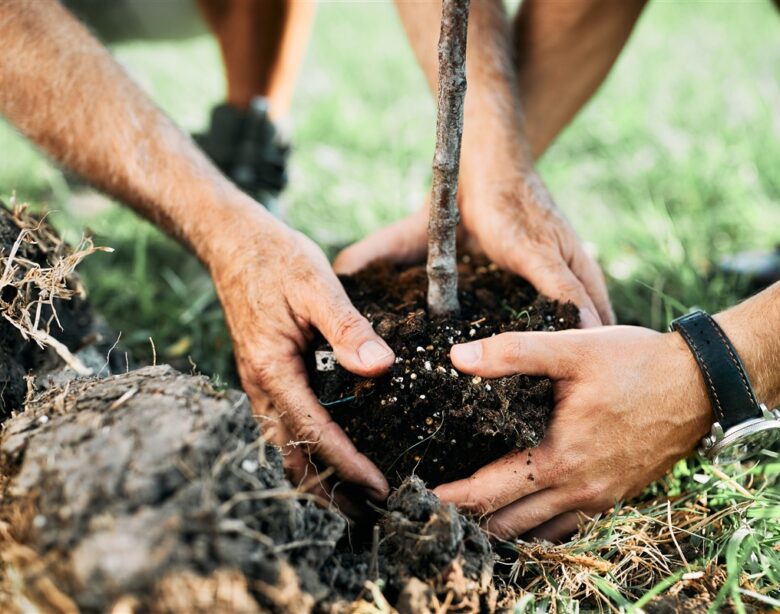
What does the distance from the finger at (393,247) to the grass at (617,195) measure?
0.69 meters

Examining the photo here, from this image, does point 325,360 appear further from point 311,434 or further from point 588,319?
point 588,319

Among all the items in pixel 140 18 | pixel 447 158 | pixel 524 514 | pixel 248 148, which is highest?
pixel 140 18

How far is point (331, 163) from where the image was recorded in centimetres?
427

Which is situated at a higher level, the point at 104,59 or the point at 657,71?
the point at 104,59

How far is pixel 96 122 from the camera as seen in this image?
1975 millimetres

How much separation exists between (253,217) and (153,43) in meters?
2.91

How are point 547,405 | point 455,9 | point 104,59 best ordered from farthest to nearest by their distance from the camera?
point 104,59, point 547,405, point 455,9

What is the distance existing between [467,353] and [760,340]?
0.76 meters

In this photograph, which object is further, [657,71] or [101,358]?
[657,71]

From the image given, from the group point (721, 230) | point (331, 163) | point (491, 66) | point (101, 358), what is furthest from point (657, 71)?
point (101, 358)

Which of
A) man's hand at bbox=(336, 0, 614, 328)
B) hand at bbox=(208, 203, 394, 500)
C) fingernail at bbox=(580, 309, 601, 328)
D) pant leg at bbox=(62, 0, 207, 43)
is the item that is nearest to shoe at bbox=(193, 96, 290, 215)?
pant leg at bbox=(62, 0, 207, 43)

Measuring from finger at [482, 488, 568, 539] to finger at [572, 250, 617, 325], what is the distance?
62 cm

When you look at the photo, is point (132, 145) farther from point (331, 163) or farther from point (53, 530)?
point (331, 163)

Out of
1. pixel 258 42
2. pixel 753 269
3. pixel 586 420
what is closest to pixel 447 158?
pixel 586 420
